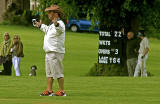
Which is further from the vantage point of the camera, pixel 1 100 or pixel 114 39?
pixel 114 39

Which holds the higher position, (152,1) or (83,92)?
(152,1)

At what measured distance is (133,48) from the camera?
92.8 ft

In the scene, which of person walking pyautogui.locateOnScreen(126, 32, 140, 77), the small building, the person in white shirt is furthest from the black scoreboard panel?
the small building

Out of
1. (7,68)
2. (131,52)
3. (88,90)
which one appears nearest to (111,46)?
(131,52)

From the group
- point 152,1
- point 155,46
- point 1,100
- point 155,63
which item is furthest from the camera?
point 155,46

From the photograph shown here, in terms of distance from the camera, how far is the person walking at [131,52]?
92.5 ft

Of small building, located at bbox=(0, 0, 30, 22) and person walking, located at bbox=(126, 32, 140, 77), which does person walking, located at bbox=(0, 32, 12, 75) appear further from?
small building, located at bbox=(0, 0, 30, 22)

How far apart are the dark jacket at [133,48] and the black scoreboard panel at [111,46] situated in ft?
6.46

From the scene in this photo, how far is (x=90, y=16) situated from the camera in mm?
30344

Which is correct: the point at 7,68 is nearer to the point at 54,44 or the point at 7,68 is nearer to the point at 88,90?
the point at 88,90

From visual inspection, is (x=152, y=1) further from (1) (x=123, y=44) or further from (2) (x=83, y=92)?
(2) (x=83, y=92)

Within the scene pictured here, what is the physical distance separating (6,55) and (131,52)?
478 centimetres

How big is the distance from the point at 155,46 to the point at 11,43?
75.8 ft

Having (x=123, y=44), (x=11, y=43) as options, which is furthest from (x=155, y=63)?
(x=11, y=43)
